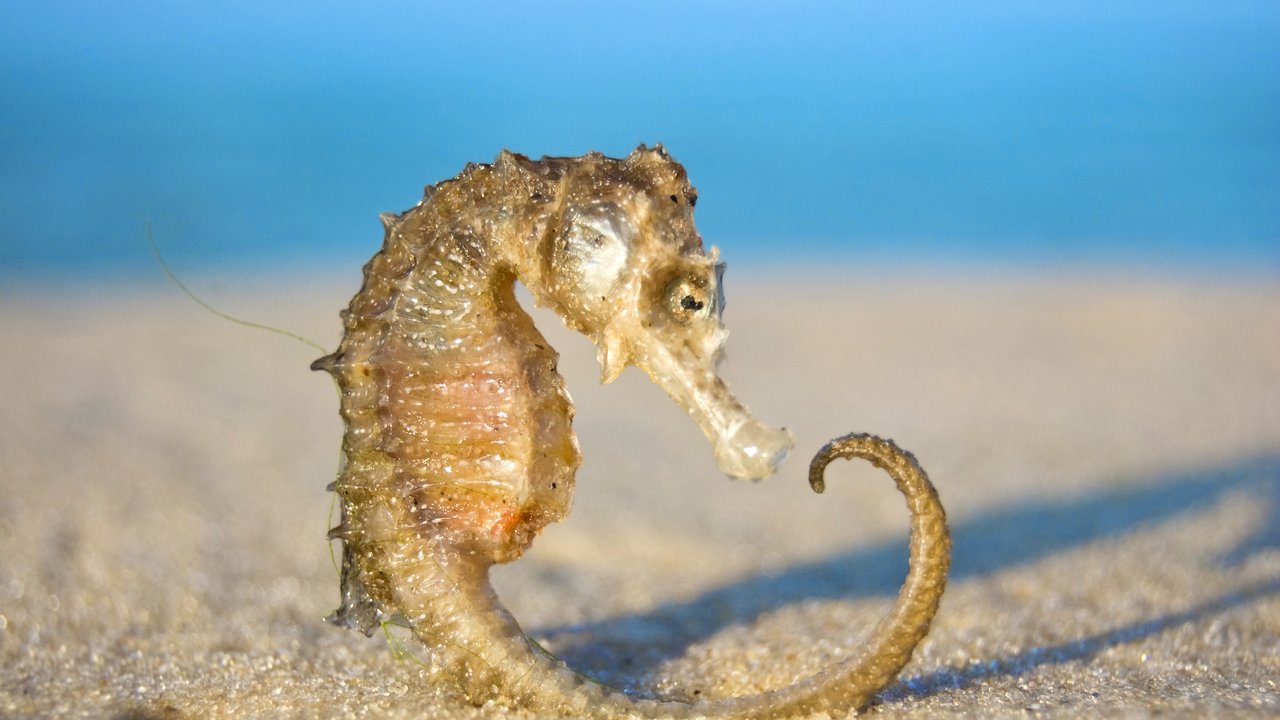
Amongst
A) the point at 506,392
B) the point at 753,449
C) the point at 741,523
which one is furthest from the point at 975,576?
the point at 506,392

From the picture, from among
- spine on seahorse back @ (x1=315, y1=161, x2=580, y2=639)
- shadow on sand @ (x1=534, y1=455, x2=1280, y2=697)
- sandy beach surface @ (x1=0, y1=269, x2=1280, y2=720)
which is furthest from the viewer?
shadow on sand @ (x1=534, y1=455, x2=1280, y2=697)

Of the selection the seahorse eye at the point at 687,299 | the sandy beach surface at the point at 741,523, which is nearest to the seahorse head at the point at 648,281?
the seahorse eye at the point at 687,299

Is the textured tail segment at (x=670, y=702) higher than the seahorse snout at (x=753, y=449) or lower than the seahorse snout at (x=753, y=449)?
lower

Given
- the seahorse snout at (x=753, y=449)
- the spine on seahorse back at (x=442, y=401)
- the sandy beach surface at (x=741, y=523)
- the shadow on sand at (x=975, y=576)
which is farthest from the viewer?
the shadow on sand at (x=975, y=576)

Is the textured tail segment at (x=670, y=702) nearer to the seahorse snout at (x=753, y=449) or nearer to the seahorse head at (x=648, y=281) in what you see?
the seahorse snout at (x=753, y=449)

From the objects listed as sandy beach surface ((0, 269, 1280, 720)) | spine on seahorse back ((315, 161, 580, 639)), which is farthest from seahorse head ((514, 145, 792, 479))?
sandy beach surface ((0, 269, 1280, 720))

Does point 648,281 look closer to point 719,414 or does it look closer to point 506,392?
point 719,414

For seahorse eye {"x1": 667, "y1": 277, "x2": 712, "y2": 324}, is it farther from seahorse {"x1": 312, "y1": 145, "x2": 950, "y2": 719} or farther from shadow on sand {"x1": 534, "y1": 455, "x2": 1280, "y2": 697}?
shadow on sand {"x1": 534, "y1": 455, "x2": 1280, "y2": 697}
